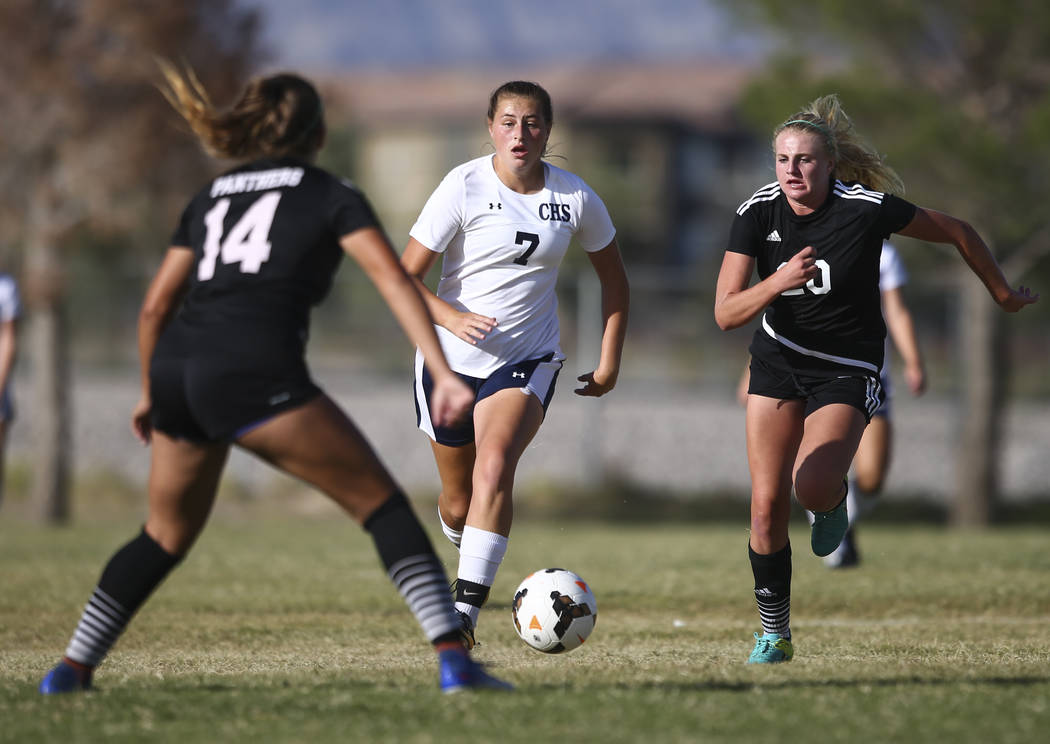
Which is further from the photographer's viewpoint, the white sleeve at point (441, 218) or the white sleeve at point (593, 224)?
the white sleeve at point (593, 224)

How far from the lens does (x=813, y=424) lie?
6.14m

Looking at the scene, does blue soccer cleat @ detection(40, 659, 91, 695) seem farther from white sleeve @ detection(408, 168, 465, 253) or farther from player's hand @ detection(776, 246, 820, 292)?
player's hand @ detection(776, 246, 820, 292)

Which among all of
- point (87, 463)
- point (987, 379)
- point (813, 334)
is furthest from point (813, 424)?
point (87, 463)

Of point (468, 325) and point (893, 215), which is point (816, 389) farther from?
point (468, 325)

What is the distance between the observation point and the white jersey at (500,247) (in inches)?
252

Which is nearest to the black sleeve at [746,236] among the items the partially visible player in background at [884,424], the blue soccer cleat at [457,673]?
the blue soccer cleat at [457,673]

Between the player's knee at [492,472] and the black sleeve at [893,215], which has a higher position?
the black sleeve at [893,215]

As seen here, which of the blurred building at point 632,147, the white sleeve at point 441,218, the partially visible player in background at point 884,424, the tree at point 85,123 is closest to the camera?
the white sleeve at point 441,218

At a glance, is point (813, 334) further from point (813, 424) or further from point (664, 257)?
point (664, 257)

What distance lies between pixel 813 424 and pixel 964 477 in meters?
10.7

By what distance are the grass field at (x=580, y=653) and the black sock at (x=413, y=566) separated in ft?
0.87

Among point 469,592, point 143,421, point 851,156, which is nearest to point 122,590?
point 143,421

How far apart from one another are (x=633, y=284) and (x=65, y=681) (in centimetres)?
1534

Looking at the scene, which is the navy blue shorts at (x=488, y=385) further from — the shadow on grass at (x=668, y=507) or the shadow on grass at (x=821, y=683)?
the shadow on grass at (x=668, y=507)
